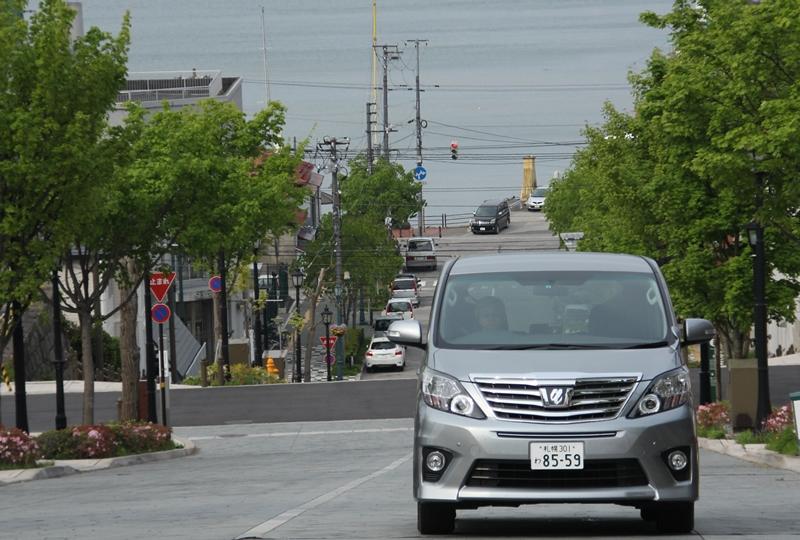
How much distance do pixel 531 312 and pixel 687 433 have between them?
1.54 metres

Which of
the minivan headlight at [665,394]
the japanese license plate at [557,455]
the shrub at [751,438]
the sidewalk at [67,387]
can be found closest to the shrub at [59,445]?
the shrub at [751,438]

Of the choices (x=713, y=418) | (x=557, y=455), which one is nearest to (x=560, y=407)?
(x=557, y=455)

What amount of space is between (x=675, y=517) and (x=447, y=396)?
189 centimetres

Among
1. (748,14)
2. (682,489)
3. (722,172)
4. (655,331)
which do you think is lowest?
(682,489)

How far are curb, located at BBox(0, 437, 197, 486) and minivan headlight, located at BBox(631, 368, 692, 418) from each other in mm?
14042

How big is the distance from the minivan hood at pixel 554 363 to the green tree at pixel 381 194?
10058cm

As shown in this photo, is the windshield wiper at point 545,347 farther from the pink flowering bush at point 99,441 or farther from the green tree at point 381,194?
the green tree at point 381,194

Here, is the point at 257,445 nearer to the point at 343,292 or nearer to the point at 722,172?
the point at 722,172

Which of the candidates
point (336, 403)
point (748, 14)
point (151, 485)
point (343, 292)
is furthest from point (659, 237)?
point (343, 292)

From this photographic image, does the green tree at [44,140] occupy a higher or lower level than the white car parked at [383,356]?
higher

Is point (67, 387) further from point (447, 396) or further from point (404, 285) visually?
point (404, 285)

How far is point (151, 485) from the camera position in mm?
21328

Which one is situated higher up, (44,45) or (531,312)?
(44,45)

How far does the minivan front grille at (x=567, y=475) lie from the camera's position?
10422 millimetres
